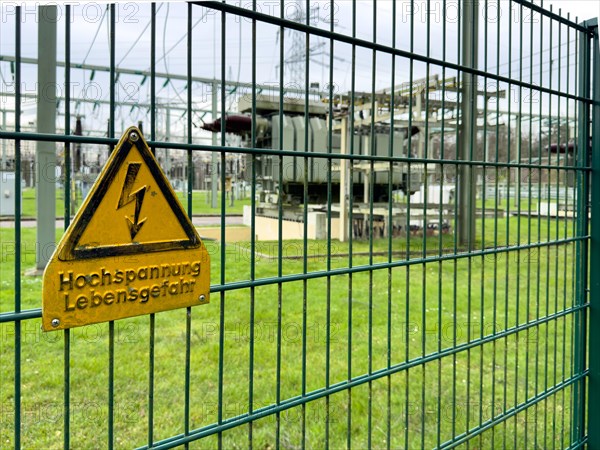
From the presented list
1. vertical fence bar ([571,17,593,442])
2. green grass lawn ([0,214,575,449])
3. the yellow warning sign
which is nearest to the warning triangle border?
the yellow warning sign

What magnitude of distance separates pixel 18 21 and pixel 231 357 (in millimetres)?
2449

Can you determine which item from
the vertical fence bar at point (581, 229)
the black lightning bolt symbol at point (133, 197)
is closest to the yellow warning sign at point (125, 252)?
the black lightning bolt symbol at point (133, 197)

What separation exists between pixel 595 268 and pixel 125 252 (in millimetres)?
2000

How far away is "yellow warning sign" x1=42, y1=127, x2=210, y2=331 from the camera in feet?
2.80

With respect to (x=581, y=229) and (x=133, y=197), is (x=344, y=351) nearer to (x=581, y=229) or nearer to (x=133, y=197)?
(x=581, y=229)

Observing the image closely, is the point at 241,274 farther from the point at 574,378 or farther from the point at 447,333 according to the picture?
the point at 574,378

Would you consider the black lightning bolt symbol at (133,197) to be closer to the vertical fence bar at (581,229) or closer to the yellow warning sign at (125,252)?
the yellow warning sign at (125,252)

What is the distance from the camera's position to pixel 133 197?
93 centimetres

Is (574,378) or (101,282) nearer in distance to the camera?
(101,282)

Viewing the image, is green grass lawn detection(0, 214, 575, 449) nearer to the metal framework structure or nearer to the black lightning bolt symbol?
the metal framework structure

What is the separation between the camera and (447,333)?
148 inches

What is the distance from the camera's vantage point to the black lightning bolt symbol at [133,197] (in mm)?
913

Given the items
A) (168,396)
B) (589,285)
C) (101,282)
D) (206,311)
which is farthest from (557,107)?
(206,311)

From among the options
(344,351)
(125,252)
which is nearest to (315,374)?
(344,351)
